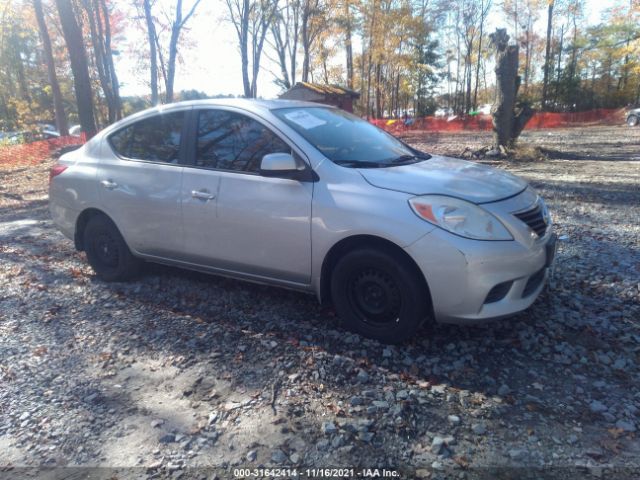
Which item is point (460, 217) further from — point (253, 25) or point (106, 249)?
point (253, 25)

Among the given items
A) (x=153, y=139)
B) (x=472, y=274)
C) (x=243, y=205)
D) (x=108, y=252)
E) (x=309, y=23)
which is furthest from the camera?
(x=309, y=23)

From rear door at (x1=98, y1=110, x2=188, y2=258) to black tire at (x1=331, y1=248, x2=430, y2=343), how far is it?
161cm

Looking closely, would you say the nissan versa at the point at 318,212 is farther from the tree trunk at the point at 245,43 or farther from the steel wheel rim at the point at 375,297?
the tree trunk at the point at 245,43

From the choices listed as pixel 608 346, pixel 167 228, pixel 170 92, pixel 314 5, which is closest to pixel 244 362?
pixel 167 228

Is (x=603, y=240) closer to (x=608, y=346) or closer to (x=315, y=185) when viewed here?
(x=608, y=346)

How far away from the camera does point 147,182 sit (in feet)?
13.9

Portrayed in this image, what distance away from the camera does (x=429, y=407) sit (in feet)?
8.71

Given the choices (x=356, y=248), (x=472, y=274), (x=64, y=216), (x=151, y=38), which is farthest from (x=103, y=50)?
(x=472, y=274)

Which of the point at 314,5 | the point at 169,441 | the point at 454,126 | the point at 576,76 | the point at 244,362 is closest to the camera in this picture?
the point at 169,441

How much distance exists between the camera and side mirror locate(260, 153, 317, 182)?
337cm

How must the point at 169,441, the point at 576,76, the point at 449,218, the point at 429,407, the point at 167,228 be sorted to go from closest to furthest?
the point at 169,441
the point at 429,407
the point at 449,218
the point at 167,228
the point at 576,76

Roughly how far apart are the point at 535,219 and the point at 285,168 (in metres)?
1.78

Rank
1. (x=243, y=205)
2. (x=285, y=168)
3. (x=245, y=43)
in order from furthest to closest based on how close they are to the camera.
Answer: (x=245, y=43)
(x=243, y=205)
(x=285, y=168)

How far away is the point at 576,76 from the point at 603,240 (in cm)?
4270
